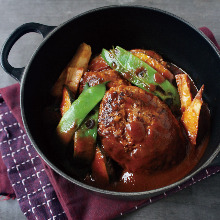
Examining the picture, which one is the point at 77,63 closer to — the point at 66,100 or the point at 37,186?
the point at 66,100

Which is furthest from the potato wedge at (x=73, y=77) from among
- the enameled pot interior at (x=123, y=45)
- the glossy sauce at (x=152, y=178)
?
A: the glossy sauce at (x=152, y=178)

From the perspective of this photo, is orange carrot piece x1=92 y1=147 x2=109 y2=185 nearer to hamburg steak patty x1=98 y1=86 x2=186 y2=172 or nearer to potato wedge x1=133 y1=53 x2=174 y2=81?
hamburg steak patty x1=98 y1=86 x2=186 y2=172

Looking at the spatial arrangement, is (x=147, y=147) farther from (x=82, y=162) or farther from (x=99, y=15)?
(x=99, y=15)

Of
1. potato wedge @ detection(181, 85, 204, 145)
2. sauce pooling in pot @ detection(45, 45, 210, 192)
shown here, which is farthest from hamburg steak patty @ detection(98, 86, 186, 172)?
potato wedge @ detection(181, 85, 204, 145)

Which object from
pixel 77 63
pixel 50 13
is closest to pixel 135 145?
pixel 77 63

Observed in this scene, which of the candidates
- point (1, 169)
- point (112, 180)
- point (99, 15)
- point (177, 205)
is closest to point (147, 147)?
point (112, 180)
